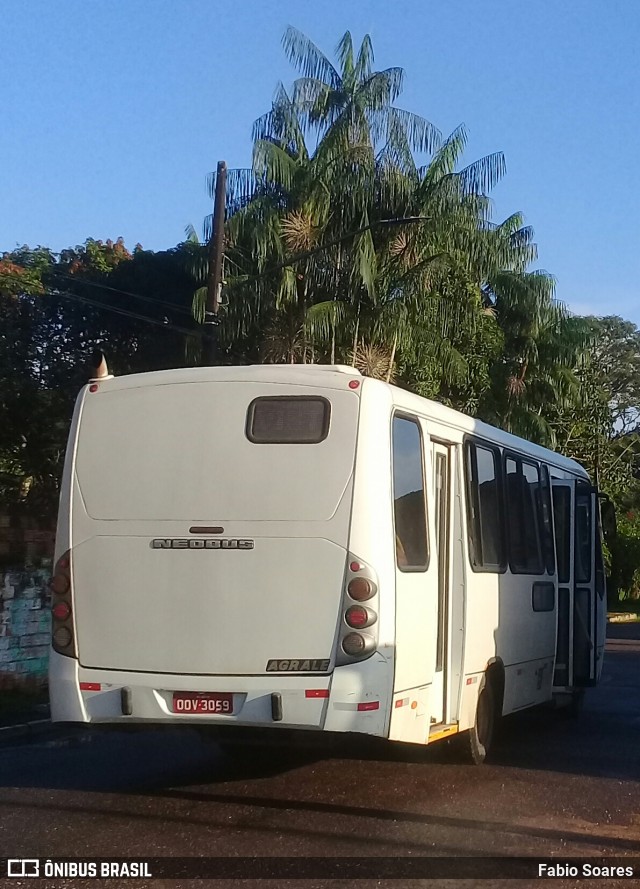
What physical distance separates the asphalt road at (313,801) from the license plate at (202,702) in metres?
0.68

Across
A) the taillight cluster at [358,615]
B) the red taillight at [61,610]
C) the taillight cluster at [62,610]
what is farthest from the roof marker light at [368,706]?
the red taillight at [61,610]

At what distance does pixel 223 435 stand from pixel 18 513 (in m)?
7.84

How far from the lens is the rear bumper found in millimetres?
7945

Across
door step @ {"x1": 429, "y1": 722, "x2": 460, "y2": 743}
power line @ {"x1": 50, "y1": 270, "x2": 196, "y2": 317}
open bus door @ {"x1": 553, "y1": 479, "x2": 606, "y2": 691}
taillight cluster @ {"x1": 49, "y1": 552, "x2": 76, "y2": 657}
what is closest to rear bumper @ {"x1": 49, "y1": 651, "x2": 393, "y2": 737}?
taillight cluster @ {"x1": 49, "y1": 552, "x2": 76, "y2": 657}

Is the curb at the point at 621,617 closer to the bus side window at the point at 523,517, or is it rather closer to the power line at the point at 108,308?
the power line at the point at 108,308

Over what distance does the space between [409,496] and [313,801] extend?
7.32 feet

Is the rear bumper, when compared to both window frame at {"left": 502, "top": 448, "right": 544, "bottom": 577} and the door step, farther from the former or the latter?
window frame at {"left": 502, "top": 448, "right": 544, "bottom": 577}

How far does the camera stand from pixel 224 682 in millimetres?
8117

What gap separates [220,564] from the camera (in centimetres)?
830

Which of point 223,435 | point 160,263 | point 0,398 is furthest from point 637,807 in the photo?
point 160,263

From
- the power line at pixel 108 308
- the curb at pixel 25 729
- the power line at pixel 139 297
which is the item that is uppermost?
the power line at pixel 139 297

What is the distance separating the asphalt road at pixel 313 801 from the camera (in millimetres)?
7348

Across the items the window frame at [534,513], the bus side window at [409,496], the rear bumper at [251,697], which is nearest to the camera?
the rear bumper at [251,697]

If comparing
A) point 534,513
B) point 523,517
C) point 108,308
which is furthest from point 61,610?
point 108,308
